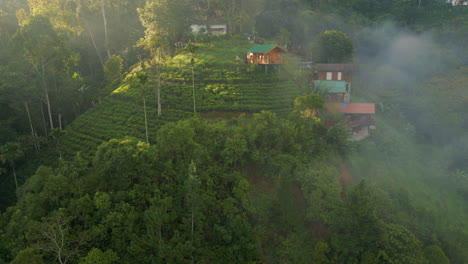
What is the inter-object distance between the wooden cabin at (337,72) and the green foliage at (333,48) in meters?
11.4

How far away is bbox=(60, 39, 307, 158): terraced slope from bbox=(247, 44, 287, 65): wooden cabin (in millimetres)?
1666

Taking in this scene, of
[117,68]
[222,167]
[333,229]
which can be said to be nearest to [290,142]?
[222,167]

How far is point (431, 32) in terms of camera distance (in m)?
79.2

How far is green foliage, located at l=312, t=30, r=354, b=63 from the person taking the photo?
59750 millimetres

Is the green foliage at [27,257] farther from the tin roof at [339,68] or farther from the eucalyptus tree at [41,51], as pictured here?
the tin roof at [339,68]

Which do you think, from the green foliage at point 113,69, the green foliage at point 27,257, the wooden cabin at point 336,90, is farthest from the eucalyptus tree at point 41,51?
the wooden cabin at point 336,90

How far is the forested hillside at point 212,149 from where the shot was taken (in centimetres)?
2594

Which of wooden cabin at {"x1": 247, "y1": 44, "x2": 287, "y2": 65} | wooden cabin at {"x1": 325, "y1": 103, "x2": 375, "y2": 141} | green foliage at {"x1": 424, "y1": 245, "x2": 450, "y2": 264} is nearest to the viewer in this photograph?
green foliage at {"x1": 424, "y1": 245, "x2": 450, "y2": 264}

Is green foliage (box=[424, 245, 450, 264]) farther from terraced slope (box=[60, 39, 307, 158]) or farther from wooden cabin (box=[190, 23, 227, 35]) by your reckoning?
wooden cabin (box=[190, 23, 227, 35])

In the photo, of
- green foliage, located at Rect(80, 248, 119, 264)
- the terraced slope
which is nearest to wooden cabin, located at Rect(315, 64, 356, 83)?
the terraced slope

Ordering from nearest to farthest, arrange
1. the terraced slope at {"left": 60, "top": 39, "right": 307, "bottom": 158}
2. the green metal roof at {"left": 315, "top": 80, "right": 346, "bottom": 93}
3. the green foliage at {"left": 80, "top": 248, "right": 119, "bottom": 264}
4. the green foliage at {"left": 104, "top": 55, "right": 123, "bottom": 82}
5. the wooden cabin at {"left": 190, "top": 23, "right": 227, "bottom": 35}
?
the green foliage at {"left": 80, "top": 248, "right": 119, "bottom": 264}
the terraced slope at {"left": 60, "top": 39, "right": 307, "bottom": 158}
the green metal roof at {"left": 315, "top": 80, "right": 346, "bottom": 93}
the green foliage at {"left": 104, "top": 55, "right": 123, "bottom": 82}
the wooden cabin at {"left": 190, "top": 23, "right": 227, "bottom": 35}

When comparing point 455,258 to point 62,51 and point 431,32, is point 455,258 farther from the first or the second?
point 431,32

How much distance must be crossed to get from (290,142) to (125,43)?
50600mm

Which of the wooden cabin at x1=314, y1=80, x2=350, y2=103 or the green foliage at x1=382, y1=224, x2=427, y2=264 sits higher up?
the wooden cabin at x1=314, y1=80, x2=350, y2=103
